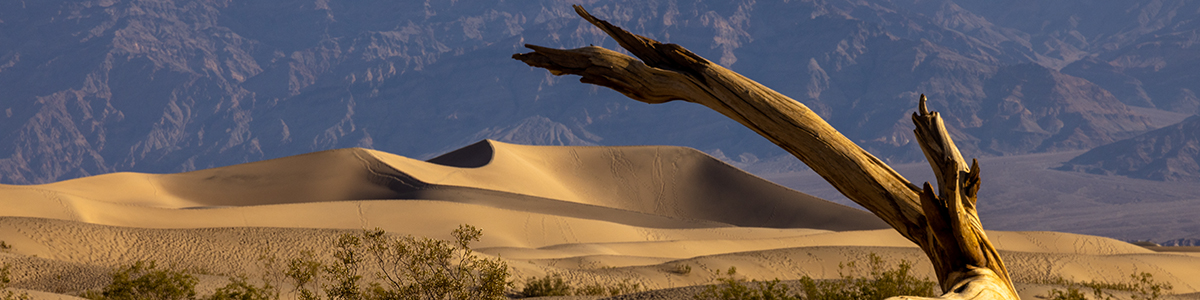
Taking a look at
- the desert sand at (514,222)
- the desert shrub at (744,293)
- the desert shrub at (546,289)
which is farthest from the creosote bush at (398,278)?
the desert shrub at (546,289)

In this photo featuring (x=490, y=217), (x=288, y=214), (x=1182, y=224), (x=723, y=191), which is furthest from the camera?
(x=1182, y=224)

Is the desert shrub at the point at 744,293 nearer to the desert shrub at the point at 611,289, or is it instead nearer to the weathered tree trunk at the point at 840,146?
the desert shrub at the point at 611,289

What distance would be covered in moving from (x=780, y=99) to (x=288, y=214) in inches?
1332

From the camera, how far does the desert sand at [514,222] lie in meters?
20.2

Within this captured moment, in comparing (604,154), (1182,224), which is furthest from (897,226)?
(1182,224)

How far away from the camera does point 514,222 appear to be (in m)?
39.5

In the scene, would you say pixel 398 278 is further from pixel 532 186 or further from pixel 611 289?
pixel 532 186

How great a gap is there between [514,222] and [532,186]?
728 inches

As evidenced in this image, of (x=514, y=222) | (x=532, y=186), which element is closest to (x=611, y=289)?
(x=514, y=222)

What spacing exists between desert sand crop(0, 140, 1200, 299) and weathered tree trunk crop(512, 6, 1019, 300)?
887cm

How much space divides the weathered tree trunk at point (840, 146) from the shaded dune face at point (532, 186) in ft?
126

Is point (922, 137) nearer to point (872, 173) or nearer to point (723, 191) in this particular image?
point (872, 173)

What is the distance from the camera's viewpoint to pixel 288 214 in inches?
1431

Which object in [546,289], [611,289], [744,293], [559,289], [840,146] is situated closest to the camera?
[840,146]
